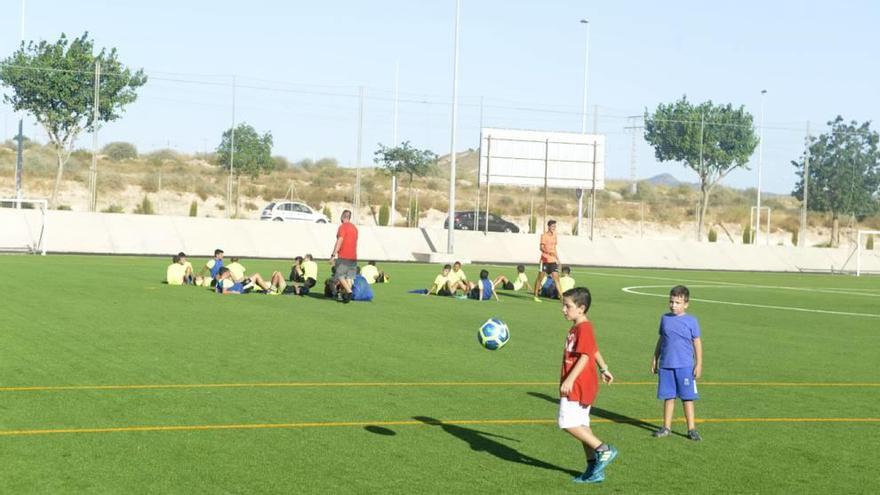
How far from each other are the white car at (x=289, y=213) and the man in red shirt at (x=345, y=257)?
129 feet

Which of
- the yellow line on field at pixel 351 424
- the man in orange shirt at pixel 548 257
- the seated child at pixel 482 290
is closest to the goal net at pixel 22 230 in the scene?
the seated child at pixel 482 290

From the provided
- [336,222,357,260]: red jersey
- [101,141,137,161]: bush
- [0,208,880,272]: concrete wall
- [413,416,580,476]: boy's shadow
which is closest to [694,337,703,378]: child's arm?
[413,416,580,476]: boy's shadow

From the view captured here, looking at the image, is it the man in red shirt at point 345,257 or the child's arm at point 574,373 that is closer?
the child's arm at point 574,373

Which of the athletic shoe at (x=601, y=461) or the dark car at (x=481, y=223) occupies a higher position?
the dark car at (x=481, y=223)

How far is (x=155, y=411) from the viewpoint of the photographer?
1127 cm

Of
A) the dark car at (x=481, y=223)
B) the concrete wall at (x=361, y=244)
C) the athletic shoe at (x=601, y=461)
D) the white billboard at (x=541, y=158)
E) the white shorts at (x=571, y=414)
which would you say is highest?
the white billboard at (x=541, y=158)

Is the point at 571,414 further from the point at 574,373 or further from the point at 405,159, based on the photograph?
the point at 405,159

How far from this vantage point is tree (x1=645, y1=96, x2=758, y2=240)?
82.1m

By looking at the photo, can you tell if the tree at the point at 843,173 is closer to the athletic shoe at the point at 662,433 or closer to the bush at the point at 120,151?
the bush at the point at 120,151

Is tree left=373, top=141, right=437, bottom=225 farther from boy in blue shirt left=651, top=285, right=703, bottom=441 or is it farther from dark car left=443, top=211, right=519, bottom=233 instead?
boy in blue shirt left=651, top=285, right=703, bottom=441

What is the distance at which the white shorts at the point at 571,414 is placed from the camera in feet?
28.9

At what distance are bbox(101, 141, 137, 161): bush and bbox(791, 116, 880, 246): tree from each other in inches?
2335

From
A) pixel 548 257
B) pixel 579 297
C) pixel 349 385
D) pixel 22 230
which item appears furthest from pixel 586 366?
pixel 22 230

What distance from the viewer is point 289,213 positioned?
66.6 m
